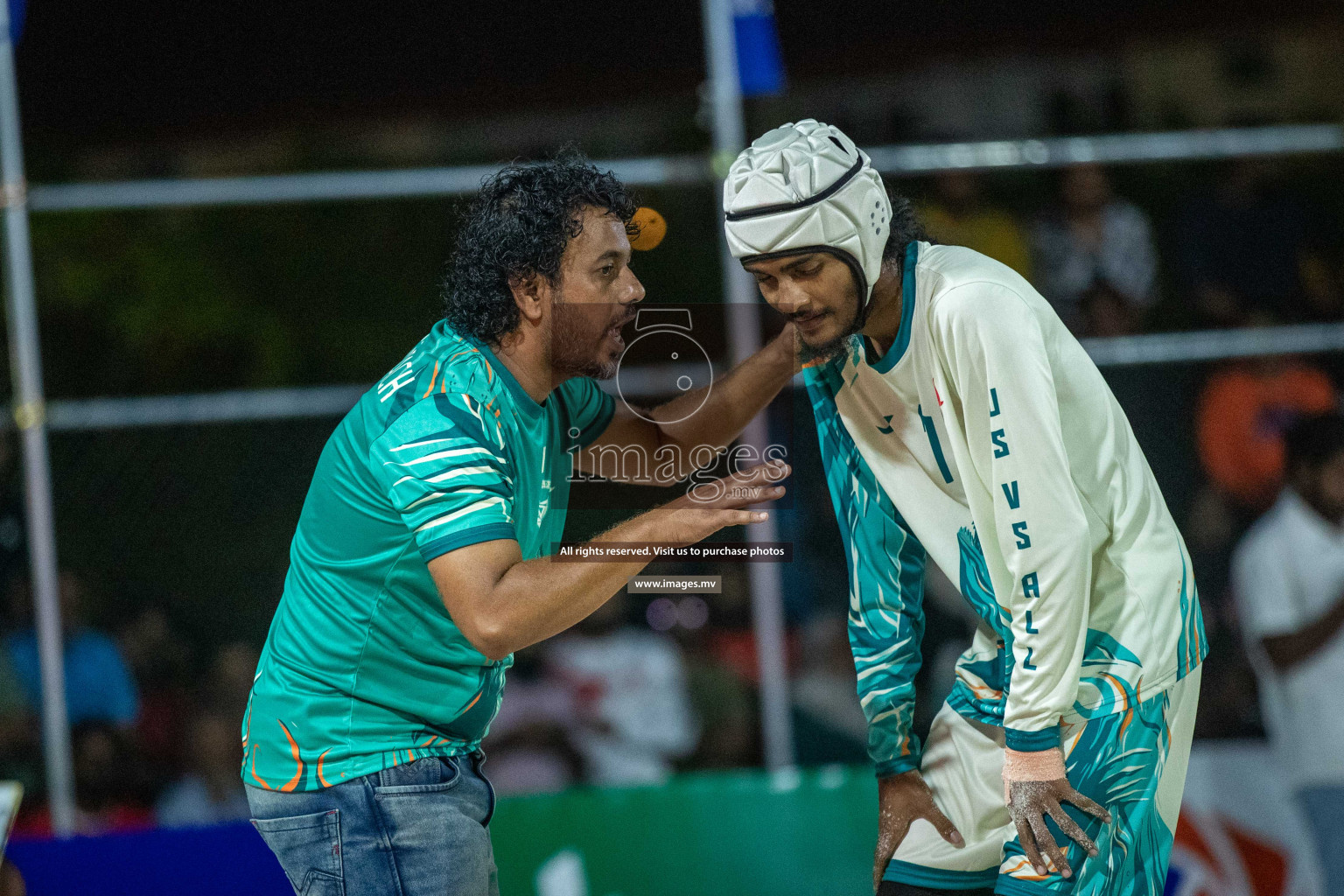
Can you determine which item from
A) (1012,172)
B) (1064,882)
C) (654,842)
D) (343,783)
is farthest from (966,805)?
(1012,172)

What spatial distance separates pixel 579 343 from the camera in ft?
6.53

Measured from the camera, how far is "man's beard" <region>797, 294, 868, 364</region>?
6.55 feet

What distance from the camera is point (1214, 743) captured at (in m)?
4.19

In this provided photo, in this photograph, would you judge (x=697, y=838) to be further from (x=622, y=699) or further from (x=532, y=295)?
(x=532, y=295)

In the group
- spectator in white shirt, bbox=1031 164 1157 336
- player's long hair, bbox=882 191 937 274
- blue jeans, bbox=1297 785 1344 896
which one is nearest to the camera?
player's long hair, bbox=882 191 937 274

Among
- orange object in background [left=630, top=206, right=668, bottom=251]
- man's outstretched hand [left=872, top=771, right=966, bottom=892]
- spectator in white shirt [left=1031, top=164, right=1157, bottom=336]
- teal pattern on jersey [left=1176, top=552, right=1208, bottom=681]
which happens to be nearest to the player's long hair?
orange object in background [left=630, top=206, right=668, bottom=251]

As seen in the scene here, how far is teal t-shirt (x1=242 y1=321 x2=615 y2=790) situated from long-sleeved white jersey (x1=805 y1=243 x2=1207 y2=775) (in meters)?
0.55

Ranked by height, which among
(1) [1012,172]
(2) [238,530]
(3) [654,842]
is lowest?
(3) [654,842]

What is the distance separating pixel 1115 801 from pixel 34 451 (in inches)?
139

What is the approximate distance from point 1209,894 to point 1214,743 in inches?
19.6

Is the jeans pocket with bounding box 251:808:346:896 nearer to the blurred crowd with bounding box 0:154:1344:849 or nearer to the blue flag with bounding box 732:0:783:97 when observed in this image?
the blurred crowd with bounding box 0:154:1344:849

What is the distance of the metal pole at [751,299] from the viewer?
13.9 feet

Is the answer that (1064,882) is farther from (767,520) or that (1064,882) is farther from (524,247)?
(524,247)

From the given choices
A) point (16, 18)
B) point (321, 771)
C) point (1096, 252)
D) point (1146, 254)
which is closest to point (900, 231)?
point (321, 771)
